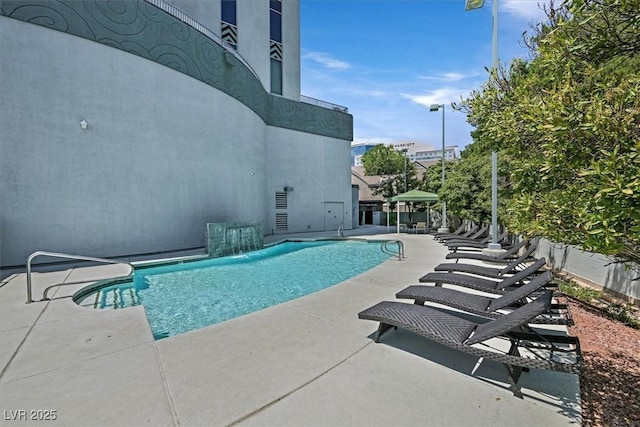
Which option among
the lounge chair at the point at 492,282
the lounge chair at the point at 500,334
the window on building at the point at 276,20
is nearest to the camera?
the lounge chair at the point at 500,334

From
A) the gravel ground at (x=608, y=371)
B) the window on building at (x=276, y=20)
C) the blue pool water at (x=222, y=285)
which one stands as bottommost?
the blue pool water at (x=222, y=285)

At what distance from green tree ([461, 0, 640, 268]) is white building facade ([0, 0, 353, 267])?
1163 centimetres

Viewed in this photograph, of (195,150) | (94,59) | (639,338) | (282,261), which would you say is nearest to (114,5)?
(94,59)

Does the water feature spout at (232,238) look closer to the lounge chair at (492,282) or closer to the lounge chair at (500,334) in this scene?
the lounge chair at (492,282)

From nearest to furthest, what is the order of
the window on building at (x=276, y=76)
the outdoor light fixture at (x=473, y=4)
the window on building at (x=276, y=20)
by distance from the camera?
the outdoor light fixture at (x=473, y=4) → the window on building at (x=276, y=20) → the window on building at (x=276, y=76)

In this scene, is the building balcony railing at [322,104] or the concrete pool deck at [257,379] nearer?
the concrete pool deck at [257,379]

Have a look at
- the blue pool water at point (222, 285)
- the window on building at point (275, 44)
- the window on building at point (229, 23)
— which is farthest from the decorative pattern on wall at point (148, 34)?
the blue pool water at point (222, 285)

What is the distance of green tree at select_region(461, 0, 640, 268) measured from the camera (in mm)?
1683

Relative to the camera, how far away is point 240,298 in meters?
6.38

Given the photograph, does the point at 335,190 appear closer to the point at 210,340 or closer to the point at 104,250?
the point at 104,250

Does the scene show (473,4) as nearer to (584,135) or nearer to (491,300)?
(491,300)

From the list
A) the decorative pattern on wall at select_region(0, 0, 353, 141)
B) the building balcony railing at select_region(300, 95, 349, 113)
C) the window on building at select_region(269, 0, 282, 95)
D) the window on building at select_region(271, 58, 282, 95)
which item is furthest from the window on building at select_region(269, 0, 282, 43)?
the decorative pattern on wall at select_region(0, 0, 353, 141)

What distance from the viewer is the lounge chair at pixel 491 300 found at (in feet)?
11.7

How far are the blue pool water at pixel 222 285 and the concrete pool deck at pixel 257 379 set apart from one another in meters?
1.22
